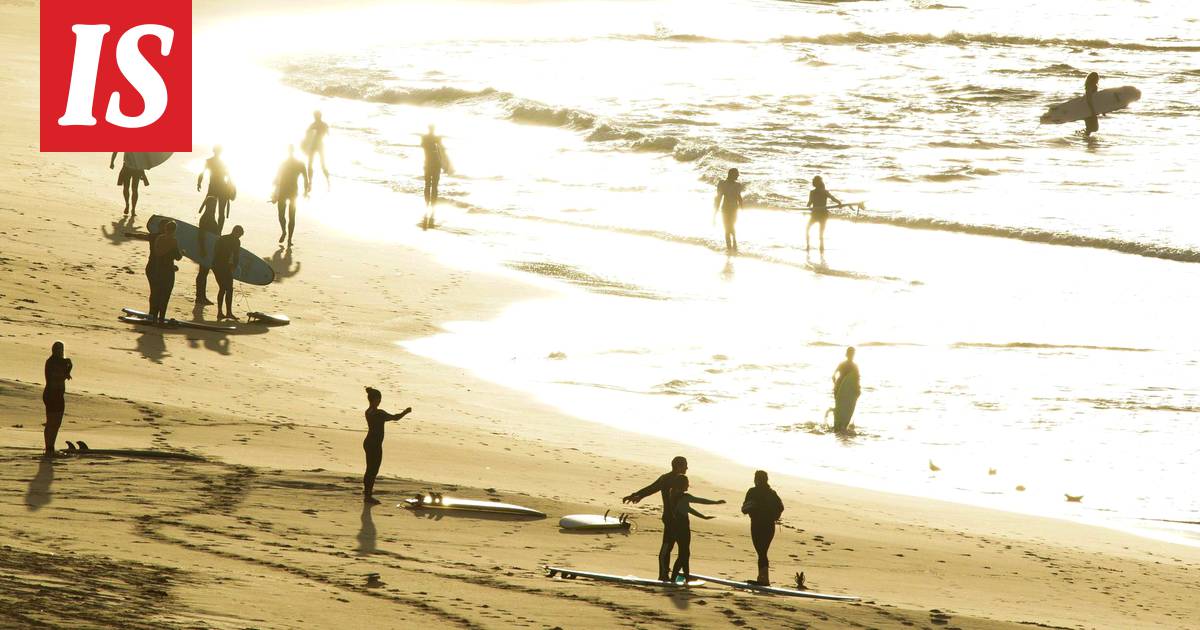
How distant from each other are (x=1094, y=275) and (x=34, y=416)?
1611cm

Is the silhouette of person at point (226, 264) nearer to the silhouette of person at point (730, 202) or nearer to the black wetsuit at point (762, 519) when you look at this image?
the black wetsuit at point (762, 519)

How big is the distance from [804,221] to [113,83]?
1354 centimetres

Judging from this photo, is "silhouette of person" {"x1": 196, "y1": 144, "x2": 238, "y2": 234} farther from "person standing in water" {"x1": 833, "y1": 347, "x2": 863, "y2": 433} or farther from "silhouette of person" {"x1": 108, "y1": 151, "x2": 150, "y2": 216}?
"person standing in water" {"x1": 833, "y1": 347, "x2": 863, "y2": 433}

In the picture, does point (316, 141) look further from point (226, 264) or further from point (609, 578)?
point (609, 578)

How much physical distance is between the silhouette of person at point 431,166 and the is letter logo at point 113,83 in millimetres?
4323

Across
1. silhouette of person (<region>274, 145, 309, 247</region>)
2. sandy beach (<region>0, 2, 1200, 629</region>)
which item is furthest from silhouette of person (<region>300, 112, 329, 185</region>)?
sandy beach (<region>0, 2, 1200, 629</region>)

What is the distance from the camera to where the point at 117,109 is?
24.9 m

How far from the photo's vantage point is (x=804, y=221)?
2528cm

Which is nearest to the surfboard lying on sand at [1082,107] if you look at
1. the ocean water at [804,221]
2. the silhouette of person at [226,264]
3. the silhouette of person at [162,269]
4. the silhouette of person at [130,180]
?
the ocean water at [804,221]

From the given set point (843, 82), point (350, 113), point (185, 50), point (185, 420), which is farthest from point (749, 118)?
point (185, 420)

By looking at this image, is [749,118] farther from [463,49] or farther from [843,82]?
[463,49]

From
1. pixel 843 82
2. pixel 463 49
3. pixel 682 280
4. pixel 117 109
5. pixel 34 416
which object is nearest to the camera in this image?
pixel 34 416

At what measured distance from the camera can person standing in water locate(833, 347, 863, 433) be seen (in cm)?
1365

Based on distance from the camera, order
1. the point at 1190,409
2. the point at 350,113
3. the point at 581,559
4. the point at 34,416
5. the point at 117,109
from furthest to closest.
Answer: the point at 350,113
the point at 117,109
the point at 1190,409
the point at 34,416
the point at 581,559
